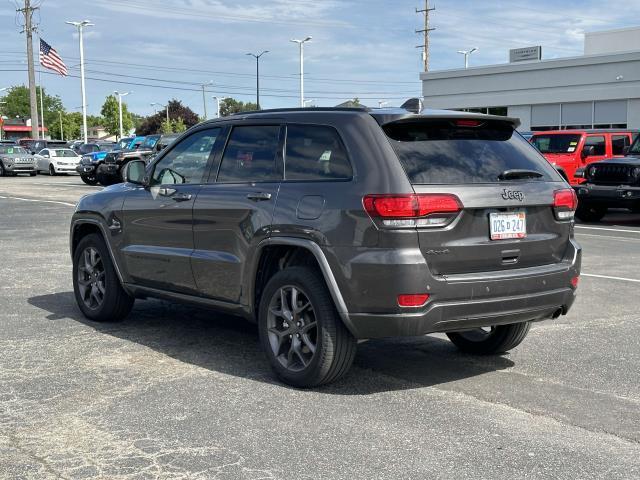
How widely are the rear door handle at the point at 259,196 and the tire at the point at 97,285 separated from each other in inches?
79.3

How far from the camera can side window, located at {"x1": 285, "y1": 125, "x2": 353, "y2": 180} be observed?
5086mm

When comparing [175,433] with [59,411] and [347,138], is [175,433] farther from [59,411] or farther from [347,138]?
[347,138]

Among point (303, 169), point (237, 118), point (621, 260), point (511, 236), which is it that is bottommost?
point (621, 260)

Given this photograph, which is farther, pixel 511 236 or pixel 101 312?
pixel 101 312

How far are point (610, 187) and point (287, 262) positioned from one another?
13.0m

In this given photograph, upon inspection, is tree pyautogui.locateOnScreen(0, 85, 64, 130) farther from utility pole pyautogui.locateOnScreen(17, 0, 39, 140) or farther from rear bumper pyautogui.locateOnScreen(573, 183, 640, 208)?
rear bumper pyautogui.locateOnScreen(573, 183, 640, 208)

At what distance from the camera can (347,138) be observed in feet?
16.6

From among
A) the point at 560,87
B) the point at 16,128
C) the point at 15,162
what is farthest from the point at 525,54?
the point at 16,128

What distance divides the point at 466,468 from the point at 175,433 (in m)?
1.52


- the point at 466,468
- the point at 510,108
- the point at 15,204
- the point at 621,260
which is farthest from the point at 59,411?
the point at 510,108

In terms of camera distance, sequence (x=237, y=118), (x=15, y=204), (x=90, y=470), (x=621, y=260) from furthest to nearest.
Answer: (x=15, y=204) < (x=621, y=260) < (x=237, y=118) < (x=90, y=470)

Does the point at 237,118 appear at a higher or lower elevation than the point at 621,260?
higher

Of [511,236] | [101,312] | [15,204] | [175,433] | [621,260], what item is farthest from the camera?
[15,204]

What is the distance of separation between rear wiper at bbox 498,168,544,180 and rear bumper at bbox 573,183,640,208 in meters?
12.1
